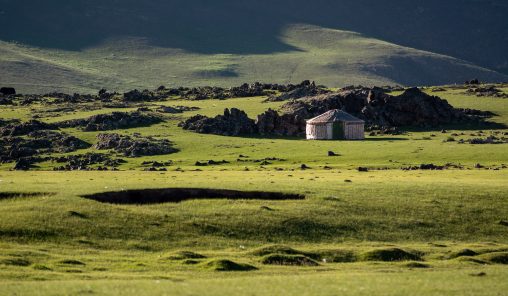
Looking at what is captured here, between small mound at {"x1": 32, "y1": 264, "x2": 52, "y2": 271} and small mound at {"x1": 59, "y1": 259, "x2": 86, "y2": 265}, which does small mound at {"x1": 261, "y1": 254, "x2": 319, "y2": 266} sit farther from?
small mound at {"x1": 32, "y1": 264, "x2": 52, "y2": 271}

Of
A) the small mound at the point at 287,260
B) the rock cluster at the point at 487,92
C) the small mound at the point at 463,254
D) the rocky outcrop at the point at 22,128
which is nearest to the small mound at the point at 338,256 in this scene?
the small mound at the point at 287,260

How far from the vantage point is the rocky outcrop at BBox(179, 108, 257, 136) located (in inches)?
4186

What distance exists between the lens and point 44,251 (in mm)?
36969

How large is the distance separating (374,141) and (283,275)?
213 ft

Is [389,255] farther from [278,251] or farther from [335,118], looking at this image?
[335,118]

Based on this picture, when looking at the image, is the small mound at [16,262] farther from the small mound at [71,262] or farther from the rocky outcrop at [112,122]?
the rocky outcrop at [112,122]

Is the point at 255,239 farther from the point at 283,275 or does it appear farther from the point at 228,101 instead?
the point at 228,101

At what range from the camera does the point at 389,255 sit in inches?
1516

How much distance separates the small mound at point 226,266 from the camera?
3434 cm

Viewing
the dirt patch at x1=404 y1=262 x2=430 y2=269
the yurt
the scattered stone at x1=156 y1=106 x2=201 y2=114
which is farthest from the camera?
the scattered stone at x1=156 y1=106 x2=201 y2=114

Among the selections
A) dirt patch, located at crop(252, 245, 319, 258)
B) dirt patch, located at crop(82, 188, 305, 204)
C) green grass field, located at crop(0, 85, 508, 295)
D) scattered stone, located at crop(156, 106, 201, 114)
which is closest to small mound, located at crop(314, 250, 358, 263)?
green grass field, located at crop(0, 85, 508, 295)

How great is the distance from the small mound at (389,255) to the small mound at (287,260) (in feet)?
8.33

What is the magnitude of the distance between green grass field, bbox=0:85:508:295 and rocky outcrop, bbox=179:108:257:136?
147 ft

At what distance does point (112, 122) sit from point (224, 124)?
12609 millimetres
